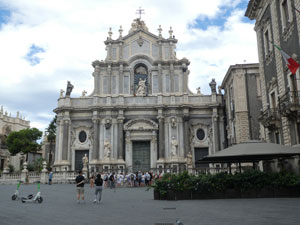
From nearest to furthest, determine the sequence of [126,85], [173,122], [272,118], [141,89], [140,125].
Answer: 1. [272,118]
2. [173,122]
3. [140,125]
4. [141,89]
5. [126,85]

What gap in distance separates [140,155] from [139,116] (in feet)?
14.4

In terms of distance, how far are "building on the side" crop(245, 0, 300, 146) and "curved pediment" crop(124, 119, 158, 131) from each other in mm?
15838

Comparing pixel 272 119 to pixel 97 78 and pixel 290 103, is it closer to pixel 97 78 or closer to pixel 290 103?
pixel 290 103

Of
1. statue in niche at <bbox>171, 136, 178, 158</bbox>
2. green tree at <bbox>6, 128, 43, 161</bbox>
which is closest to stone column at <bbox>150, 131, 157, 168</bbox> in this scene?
statue in niche at <bbox>171, 136, 178, 158</bbox>

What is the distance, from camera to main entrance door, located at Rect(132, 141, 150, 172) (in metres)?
35.9

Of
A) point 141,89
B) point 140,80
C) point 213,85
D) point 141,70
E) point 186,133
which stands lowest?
point 186,133

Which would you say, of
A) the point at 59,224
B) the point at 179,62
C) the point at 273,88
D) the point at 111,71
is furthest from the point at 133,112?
the point at 59,224

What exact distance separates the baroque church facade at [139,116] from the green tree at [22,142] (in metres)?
22.6

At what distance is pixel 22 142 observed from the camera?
2195 inches

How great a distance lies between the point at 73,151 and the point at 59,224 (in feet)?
96.8

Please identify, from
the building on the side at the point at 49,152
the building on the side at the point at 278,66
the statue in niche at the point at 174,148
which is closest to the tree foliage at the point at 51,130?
the building on the side at the point at 49,152

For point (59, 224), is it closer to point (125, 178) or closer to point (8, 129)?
point (125, 178)

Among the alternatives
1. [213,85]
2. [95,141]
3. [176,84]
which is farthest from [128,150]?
[213,85]

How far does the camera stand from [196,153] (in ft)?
119
